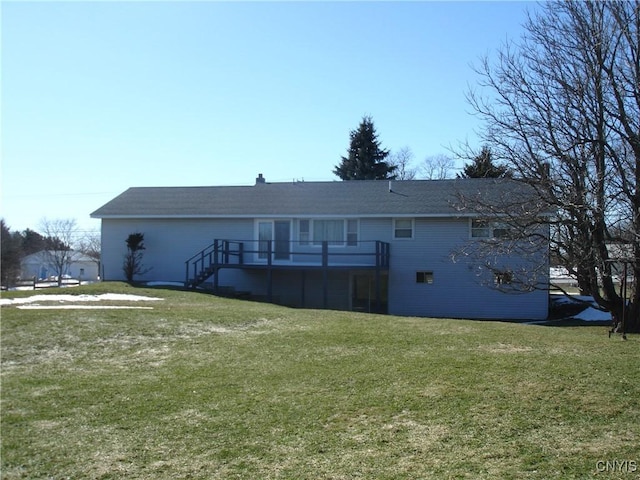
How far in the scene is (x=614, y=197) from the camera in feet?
43.6

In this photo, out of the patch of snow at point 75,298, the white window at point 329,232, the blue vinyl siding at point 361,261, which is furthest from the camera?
the white window at point 329,232

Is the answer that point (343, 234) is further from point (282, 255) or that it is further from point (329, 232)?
point (282, 255)

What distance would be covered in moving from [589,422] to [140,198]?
27.1m

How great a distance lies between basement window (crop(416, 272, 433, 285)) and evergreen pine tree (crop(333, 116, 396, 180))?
26.2m

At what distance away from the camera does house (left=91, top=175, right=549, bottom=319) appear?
2470 cm

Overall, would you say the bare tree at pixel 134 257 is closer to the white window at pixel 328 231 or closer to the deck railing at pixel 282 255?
the deck railing at pixel 282 255

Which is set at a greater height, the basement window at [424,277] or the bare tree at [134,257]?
the bare tree at [134,257]

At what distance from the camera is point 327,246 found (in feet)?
82.7

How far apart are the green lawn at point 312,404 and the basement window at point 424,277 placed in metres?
12.5

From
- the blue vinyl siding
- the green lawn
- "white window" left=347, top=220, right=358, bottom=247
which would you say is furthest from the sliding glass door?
the green lawn

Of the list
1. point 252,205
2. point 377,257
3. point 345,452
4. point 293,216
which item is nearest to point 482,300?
point 377,257

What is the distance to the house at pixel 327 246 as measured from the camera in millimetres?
24703

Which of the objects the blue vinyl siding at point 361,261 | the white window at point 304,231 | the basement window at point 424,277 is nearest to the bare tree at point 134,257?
the blue vinyl siding at point 361,261

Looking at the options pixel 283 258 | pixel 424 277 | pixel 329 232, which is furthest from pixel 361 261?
pixel 283 258
